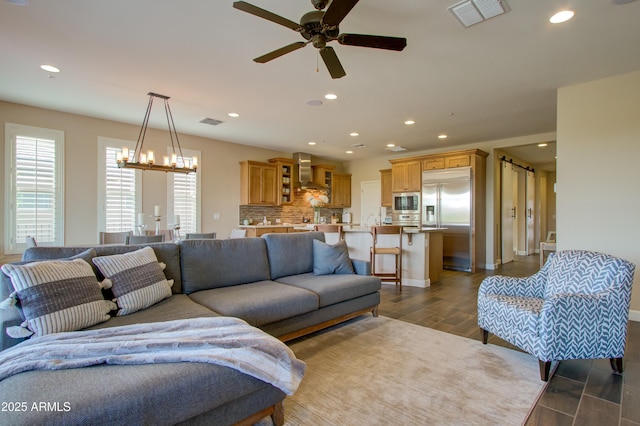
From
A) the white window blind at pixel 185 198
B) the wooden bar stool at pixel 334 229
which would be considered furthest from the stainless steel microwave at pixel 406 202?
the white window blind at pixel 185 198

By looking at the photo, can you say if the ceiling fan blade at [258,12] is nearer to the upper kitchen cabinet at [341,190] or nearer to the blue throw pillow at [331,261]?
the blue throw pillow at [331,261]

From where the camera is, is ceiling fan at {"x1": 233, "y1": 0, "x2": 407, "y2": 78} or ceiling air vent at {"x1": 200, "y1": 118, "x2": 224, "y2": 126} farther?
ceiling air vent at {"x1": 200, "y1": 118, "x2": 224, "y2": 126}

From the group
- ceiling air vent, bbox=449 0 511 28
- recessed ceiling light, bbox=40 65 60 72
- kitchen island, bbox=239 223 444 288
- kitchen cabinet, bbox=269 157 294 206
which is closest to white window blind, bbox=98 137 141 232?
recessed ceiling light, bbox=40 65 60 72

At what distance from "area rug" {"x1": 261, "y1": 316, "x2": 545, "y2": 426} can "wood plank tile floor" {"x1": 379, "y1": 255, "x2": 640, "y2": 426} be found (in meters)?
0.13

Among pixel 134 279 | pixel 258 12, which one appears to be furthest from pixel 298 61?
pixel 134 279

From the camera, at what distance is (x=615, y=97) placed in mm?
3678

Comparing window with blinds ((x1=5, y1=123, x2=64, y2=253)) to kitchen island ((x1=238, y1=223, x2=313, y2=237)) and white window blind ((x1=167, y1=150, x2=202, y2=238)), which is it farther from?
kitchen island ((x1=238, y1=223, x2=313, y2=237))

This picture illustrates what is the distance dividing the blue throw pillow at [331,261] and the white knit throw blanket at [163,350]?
72.0 inches

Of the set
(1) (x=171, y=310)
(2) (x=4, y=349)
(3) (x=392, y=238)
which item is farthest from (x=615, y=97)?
(2) (x=4, y=349)

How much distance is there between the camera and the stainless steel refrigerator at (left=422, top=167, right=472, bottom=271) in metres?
6.66

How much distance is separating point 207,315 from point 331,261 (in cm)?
172

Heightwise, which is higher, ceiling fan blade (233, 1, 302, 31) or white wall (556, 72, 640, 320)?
ceiling fan blade (233, 1, 302, 31)

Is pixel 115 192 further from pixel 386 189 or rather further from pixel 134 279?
pixel 386 189

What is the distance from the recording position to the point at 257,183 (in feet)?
24.2
